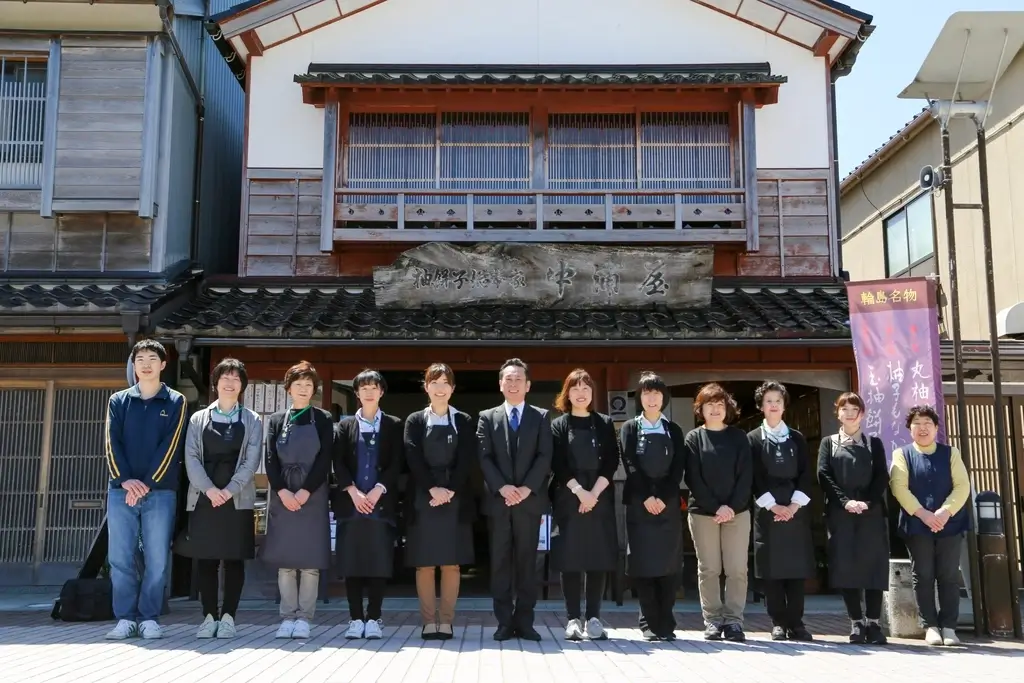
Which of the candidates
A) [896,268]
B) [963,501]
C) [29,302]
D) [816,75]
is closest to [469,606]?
[963,501]

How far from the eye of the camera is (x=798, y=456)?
648cm

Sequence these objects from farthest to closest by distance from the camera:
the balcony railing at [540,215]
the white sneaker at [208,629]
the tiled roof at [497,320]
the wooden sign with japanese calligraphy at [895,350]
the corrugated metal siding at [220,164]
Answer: the corrugated metal siding at [220,164] < the balcony railing at [540,215] < the tiled roof at [497,320] < the wooden sign with japanese calligraphy at [895,350] < the white sneaker at [208,629]

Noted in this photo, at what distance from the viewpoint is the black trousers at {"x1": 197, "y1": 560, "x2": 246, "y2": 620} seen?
20.6ft

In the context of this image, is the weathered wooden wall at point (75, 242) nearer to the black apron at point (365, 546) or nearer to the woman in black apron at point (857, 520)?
the black apron at point (365, 546)

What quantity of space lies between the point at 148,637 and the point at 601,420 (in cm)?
324

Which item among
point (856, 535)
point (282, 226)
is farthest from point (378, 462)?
point (282, 226)

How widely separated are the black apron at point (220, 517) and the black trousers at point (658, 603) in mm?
2622

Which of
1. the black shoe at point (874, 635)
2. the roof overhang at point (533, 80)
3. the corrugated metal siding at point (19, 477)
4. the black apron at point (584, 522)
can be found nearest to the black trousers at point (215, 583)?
the black apron at point (584, 522)

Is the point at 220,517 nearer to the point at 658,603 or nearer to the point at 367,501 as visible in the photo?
the point at 367,501

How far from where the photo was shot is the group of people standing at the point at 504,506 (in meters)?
6.16

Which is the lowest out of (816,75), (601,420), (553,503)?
(553,503)

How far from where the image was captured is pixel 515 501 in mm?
6074

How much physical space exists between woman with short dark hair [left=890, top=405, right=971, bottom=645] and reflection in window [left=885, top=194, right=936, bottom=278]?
31.2ft

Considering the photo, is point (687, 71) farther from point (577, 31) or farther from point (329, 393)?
point (329, 393)
